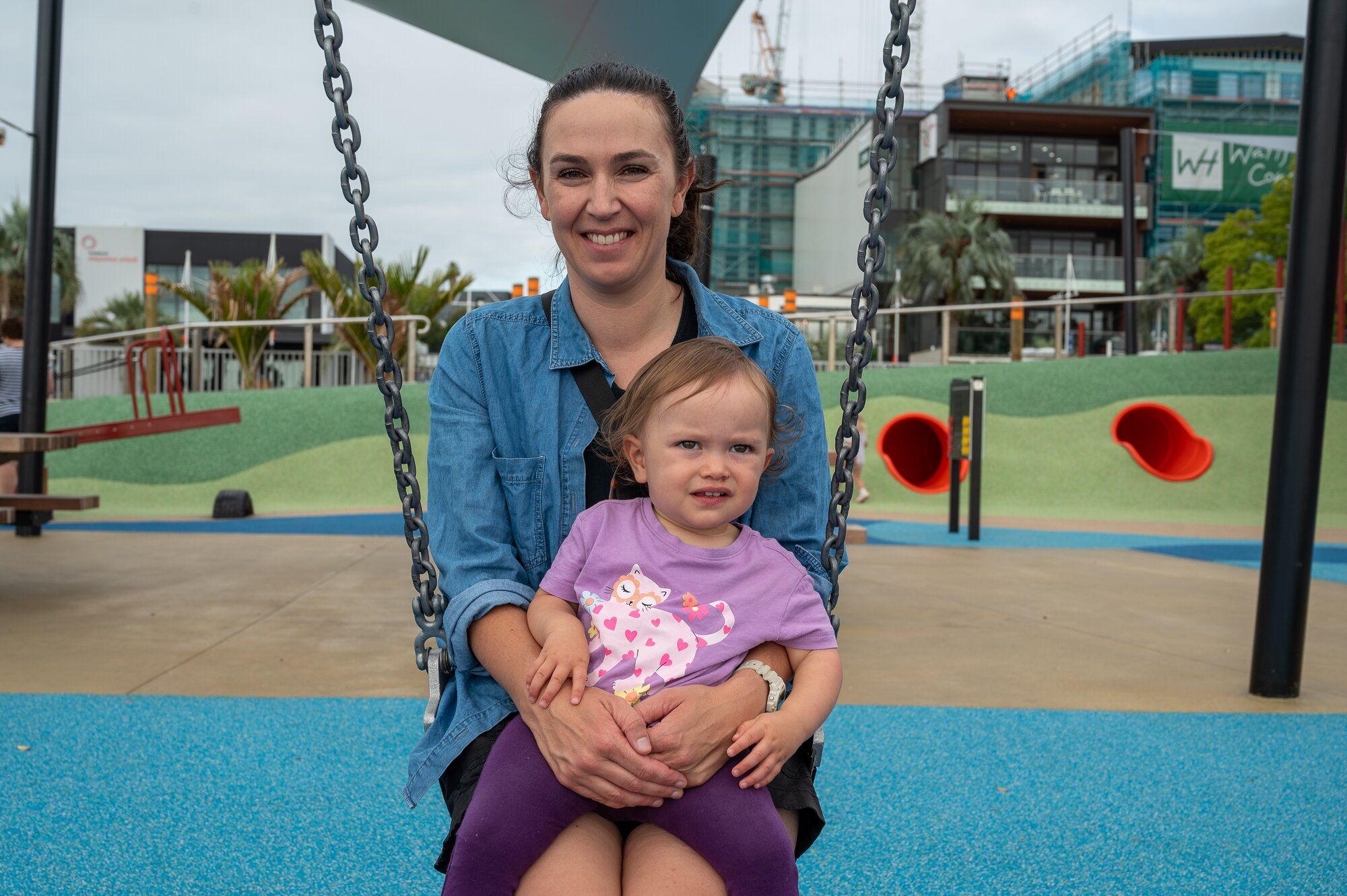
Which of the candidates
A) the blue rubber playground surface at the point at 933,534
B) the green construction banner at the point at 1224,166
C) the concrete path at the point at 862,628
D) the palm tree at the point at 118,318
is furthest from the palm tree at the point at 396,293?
the palm tree at the point at 118,318

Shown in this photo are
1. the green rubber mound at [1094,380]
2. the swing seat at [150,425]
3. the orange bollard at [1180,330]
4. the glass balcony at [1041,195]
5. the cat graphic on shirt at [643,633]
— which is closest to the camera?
the cat graphic on shirt at [643,633]

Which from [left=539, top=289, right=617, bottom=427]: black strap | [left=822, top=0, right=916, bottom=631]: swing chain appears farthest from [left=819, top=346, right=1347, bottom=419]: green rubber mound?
[left=539, top=289, right=617, bottom=427]: black strap

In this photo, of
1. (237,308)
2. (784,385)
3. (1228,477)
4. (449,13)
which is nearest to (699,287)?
(784,385)

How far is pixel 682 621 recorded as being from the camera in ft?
5.51

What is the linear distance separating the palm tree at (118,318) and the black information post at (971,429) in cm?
3992

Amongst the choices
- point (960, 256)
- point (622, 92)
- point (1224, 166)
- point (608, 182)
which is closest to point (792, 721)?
point (608, 182)

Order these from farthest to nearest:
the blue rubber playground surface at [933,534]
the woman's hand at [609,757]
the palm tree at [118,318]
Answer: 1. the palm tree at [118,318]
2. the blue rubber playground surface at [933,534]
3. the woman's hand at [609,757]

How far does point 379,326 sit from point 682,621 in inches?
28.8

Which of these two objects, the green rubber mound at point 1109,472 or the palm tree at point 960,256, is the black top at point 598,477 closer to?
the green rubber mound at point 1109,472

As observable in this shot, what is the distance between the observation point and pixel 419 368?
18172mm

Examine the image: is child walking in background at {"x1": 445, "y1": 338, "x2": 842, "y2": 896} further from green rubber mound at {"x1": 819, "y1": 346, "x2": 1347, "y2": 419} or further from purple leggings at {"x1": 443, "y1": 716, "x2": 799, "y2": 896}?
green rubber mound at {"x1": 819, "y1": 346, "x2": 1347, "y2": 419}

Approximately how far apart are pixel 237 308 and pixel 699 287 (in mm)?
18305

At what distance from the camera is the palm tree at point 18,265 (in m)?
47.3

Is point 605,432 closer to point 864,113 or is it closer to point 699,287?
point 699,287
